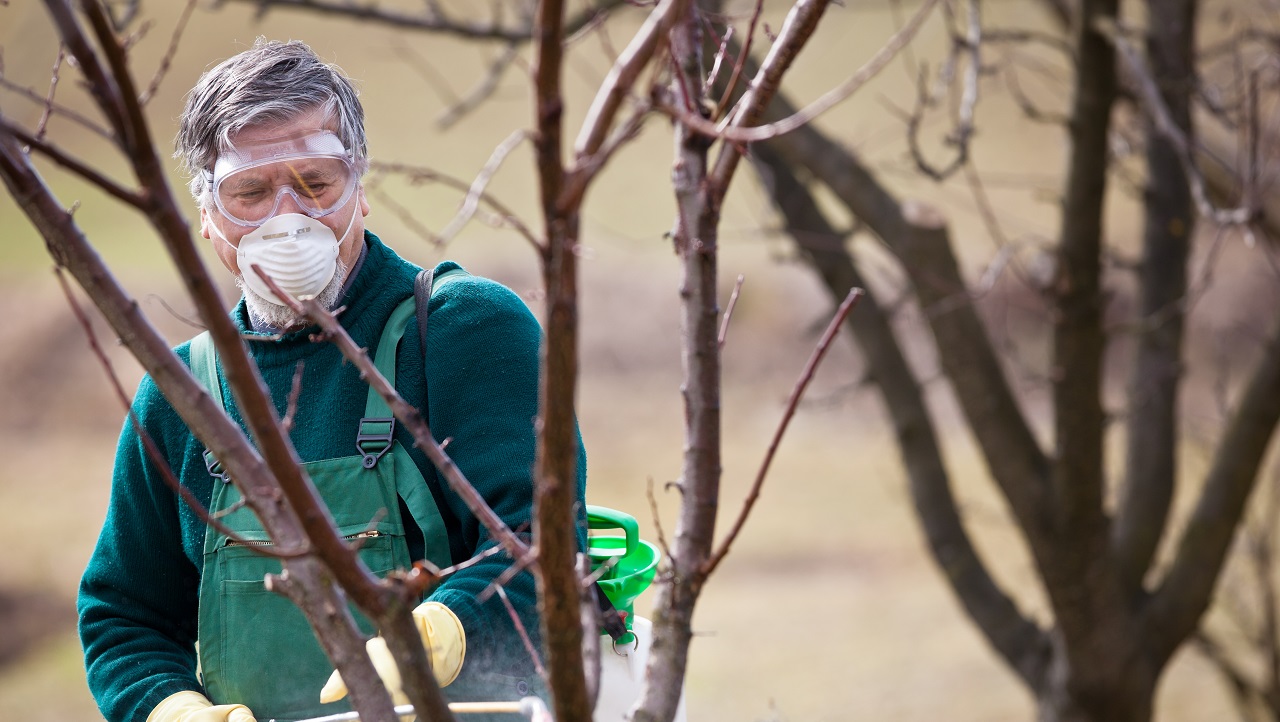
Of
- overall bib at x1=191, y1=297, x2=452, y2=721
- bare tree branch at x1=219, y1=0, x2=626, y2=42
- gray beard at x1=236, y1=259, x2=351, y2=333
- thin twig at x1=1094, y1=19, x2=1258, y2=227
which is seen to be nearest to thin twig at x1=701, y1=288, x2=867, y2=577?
overall bib at x1=191, y1=297, x2=452, y2=721

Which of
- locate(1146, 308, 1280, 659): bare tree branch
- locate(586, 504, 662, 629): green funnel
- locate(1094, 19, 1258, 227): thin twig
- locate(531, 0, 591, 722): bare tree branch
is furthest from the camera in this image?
locate(1146, 308, 1280, 659): bare tree branch

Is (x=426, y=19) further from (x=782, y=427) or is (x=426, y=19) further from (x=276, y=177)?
(x=782, y=427)

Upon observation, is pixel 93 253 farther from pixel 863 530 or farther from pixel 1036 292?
pixel 863 530

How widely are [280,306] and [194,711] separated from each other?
45 cm

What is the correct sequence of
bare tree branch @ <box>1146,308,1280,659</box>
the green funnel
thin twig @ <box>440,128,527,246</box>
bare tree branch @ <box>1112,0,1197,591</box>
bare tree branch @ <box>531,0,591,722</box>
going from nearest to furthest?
bare tree branch @ <box>531,0,591,722</box>
thin twig @ <box>440,128,527,246</box>
the green funnel
bare tree branch @ <box>1146,308,1280,659</box>
bare tree branch @ <box>1112,0,1197,591</box>

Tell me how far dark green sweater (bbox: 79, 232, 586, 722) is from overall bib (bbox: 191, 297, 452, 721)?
3 cm

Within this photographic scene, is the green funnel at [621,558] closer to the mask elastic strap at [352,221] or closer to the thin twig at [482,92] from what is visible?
the mask elastic strap at [352,221]

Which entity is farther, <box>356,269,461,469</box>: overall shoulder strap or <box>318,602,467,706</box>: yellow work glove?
<box>356,269,461,469</box>: overall shoulder strap

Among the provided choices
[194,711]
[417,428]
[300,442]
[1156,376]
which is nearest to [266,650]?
Result: [194,711]

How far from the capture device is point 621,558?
1397 mm

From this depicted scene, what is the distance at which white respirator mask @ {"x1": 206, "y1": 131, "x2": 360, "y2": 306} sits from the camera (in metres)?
1.31

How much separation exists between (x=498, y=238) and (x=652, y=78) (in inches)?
347

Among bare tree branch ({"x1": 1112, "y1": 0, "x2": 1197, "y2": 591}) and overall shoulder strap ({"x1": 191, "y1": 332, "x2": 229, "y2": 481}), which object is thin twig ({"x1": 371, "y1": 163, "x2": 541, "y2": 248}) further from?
bare tree branch ({"x1": 1112, "y1": 0, "x2": 1197, "y2": 591})

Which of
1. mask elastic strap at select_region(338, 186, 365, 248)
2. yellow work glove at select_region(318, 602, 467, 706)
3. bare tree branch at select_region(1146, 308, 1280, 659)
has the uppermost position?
mask elastic strap at select_region(338, 186, 365, 248)
